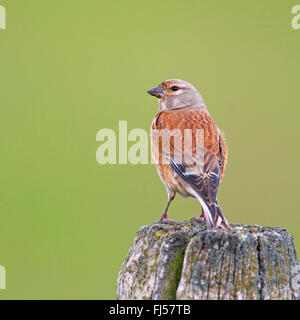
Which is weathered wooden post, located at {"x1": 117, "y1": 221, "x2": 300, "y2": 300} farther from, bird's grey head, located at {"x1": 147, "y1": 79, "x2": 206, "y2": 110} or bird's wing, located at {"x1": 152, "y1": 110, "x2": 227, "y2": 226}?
bird's grey head, located at {"x1": 147, "y1": 79, "x2": 206, "y2": 110}

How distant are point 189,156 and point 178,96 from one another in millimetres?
1377

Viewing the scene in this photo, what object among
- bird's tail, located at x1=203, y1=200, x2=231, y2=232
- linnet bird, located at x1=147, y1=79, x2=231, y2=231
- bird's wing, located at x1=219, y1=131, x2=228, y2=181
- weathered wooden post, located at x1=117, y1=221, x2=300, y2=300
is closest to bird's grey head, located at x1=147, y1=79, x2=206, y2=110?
linnet bird, located at x1=147, y1=79, x2=231, y2=231

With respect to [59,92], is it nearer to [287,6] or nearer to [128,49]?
[128,49]

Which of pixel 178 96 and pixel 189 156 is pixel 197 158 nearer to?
pixel 189 156

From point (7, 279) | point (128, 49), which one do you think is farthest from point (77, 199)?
point (128, 49)

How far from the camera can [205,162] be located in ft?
17.7

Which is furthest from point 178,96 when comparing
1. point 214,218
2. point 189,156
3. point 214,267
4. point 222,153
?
point 214,267

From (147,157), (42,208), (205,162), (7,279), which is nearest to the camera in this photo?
(205,162)

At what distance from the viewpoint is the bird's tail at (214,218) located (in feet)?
14.8

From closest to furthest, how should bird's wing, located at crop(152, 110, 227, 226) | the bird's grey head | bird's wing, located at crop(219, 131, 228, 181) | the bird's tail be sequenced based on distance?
1. the bird's tail
2. bird's wing, located at crop(152, 110, 227, 226)
3. bird's wing, located at crop(219, 131, 228, 181)
4. the bird's grey head

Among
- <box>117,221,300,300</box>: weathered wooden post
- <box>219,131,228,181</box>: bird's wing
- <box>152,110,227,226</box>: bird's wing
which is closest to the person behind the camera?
<box>117,221,300,300</box>: weathered wooden post

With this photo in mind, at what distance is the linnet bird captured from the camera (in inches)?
207

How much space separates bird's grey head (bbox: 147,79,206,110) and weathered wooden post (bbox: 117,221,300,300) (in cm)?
279

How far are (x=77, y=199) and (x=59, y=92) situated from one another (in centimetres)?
354
